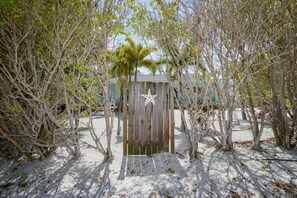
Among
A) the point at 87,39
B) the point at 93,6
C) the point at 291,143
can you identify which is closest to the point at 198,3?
the point at 93,6

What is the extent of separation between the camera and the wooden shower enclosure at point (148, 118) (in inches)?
191

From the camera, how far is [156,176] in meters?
3.73

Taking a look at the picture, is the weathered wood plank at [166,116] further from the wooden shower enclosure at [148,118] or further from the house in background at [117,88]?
the house in background at [117,88]

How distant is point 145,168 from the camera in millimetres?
4152

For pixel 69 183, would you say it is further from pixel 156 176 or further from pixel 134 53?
pixel 134 53

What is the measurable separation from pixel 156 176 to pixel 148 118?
1.60 meters

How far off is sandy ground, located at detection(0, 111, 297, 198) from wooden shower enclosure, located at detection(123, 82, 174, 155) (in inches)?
10.5

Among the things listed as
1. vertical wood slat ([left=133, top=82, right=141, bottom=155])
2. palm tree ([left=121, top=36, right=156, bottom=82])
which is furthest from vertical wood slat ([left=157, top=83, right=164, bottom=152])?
palm tree ([left=121, top=36, right=156, bottom=82])

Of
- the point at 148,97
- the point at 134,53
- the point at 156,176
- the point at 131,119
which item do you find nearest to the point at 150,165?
the point at 156,176

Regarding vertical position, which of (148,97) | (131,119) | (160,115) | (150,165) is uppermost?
(148,97)

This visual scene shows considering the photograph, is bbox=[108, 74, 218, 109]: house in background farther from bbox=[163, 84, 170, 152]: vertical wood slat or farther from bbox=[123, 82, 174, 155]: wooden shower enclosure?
bbox=[123, 82, 174, 155]: wooden shower enclosure

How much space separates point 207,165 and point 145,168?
136 cm

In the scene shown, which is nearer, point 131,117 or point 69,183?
point 69,183

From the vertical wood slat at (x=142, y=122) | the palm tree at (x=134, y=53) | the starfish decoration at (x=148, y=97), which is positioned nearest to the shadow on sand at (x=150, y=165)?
the vertical wood slat at (x=142, y=122)
